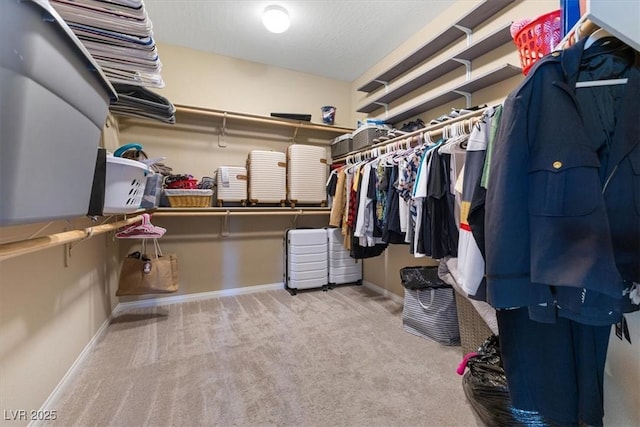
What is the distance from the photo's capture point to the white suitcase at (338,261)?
327 cm

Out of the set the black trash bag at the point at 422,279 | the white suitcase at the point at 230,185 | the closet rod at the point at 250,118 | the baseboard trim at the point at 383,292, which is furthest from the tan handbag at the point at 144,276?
the baseboard trim at the point at 383,292

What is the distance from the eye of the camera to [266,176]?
2951 mm

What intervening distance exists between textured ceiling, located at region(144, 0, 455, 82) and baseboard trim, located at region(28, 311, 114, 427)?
2649 millimetres

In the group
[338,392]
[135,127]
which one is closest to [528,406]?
[338,392]

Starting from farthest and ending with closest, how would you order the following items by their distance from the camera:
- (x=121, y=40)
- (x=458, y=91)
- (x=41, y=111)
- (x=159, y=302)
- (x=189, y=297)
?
(x=189, y=297) → (x=159, y=302) → (x=458, y=91) → (x=121, y=40) → (x=41, y=111)

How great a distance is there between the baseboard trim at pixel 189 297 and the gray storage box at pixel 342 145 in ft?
5.78

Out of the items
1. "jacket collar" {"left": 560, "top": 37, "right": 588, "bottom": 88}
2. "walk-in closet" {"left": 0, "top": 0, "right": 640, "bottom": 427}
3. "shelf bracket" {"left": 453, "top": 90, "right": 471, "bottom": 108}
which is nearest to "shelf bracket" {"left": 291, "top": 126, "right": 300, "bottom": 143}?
"walk-in closet" {"left": 0, "top": 0, "right": 640, "bottom": 427}

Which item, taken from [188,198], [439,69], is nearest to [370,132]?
[439,69]

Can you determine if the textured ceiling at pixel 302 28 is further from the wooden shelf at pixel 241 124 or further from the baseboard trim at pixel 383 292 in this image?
the baseboard trim at pixel 383 292

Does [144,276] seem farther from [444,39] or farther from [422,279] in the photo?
[444,39]

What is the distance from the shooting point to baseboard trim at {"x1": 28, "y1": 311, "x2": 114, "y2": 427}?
1274 mm

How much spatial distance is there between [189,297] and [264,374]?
1686 millimetres

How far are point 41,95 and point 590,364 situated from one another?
1.61 metres

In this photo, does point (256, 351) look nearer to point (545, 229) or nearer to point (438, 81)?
point (545, 229)
